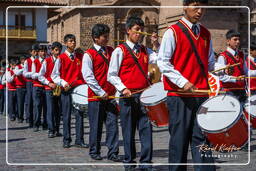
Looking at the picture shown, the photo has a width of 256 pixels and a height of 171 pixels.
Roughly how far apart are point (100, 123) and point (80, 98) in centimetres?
99

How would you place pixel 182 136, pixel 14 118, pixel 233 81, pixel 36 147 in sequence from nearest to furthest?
pixel 182 136
pixel 233 81
pixel 36 147
pixel 14 118

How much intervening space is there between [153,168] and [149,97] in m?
0.97

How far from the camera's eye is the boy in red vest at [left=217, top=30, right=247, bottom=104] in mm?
A: 8562

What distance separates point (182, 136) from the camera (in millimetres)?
4801

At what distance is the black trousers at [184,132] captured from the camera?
478 centimetres

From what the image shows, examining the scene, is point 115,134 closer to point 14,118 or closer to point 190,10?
point 190,10

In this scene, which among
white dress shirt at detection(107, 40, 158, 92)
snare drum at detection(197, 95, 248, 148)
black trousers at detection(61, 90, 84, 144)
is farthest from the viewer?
black trousers at detection(61, 90, 84, 144)

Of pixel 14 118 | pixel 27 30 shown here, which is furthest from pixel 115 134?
pixel 27 30

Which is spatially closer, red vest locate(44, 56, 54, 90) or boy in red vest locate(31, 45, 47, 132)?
red vest locate(44, 56, 54, 90)

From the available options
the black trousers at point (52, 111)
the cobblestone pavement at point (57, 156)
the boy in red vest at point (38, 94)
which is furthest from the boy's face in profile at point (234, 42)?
the boy in red vest at point (38, 94)

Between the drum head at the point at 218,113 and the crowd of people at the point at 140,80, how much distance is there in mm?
187

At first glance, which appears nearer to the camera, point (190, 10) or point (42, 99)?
point (190, 10)

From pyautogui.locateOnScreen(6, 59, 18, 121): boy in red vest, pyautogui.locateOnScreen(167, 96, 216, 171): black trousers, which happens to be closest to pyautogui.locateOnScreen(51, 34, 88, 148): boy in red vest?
pyautogui.locateOnScreen(167, 96, 216, 171): black trousers

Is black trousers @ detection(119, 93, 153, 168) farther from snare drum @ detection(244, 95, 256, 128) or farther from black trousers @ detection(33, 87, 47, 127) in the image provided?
black trousers @ detection(33, 87, 47, 127)
